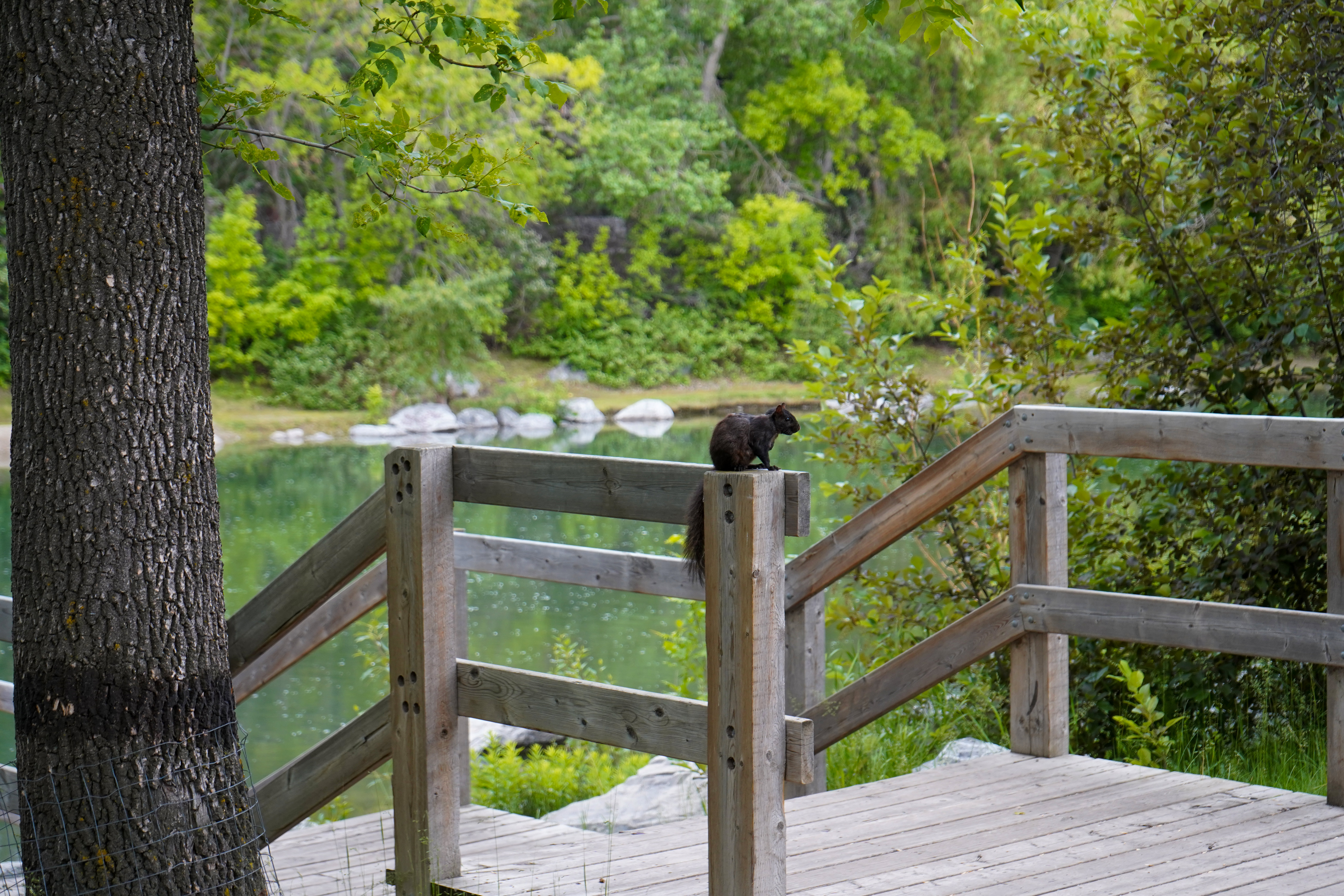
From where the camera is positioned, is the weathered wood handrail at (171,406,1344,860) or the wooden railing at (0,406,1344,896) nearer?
the wooden railing at (0,406,1344,896)

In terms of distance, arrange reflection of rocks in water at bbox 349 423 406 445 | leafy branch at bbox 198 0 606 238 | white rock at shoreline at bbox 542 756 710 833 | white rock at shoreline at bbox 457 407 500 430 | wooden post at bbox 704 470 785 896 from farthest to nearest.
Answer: white rock at shoreline at bbox 457 407 500 430, reflection of rocks in water at bbox 349 423 406 445, white rock at shoreline at bbox 542 756 710 833, leafy branch at bbox 198 0 606 238, wooden post at bbox 704 470 785 896

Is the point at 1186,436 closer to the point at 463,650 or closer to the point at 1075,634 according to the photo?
the point at 1075,634

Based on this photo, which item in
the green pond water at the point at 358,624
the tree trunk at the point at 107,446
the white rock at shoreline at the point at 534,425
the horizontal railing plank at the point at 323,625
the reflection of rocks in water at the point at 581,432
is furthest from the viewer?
the white rock at shoreline at the point at 534,425

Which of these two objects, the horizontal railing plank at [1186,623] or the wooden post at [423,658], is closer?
the wooden post at [423,658]

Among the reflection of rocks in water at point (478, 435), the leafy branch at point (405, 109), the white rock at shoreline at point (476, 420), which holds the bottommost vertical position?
the reflection of rocks in water at point (478, 435)

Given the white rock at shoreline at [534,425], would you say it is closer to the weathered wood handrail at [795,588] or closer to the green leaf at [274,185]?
the weathered wood handrail at [795,588]

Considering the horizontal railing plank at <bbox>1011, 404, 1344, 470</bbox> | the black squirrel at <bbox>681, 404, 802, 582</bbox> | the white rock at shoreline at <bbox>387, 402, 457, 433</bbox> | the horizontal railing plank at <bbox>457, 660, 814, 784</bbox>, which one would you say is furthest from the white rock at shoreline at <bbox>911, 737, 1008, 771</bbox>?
the white rock at shoreline at <bbox>387, 402, 457, 433</bbox>

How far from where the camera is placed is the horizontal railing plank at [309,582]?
3117 millimetres

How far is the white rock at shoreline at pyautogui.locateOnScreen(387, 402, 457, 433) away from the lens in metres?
25.3

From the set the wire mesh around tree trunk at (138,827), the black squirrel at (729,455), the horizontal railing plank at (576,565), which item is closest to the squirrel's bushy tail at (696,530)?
the black squirrel at (729,455)

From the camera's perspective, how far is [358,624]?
9625 mm

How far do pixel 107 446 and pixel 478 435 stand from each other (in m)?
22.5

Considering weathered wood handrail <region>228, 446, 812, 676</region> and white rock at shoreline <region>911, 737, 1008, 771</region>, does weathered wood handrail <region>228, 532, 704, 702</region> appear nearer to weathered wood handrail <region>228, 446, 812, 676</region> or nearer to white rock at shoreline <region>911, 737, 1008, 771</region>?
weathered wood handrail <region>228, 446, 812, 676</region>

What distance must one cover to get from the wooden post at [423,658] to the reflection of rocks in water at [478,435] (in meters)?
20.6
